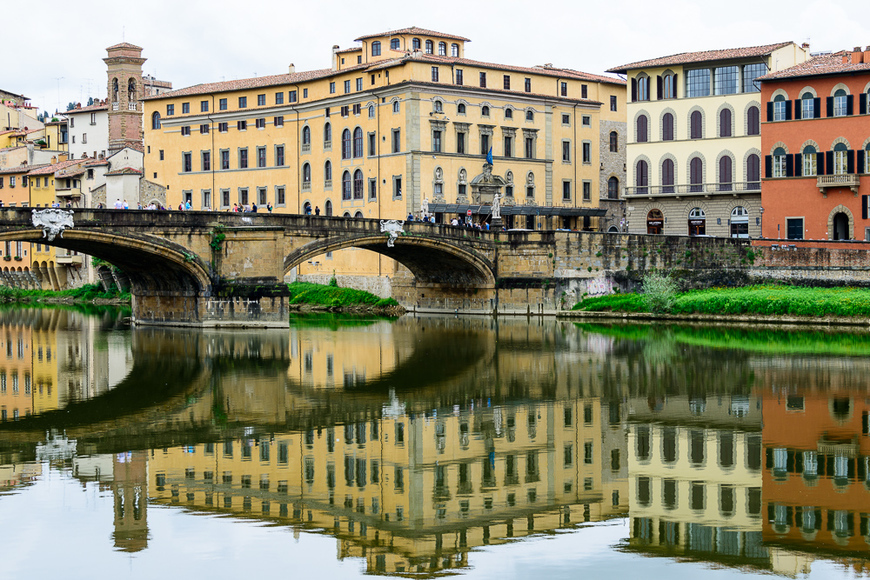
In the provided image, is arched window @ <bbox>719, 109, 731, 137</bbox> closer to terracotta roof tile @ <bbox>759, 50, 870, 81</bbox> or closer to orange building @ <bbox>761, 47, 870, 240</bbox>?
orange building @ <bbox>761, 47, 870, 240</bbox>

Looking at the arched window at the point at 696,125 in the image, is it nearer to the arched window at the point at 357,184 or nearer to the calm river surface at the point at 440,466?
the arched window at the point at 357,184

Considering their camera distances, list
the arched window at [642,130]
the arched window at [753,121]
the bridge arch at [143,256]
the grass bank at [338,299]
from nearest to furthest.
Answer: the bridge arch at [143,256] < the arched window at [753,121] < the arched window at [642,130] < the grass bank at [338,299]

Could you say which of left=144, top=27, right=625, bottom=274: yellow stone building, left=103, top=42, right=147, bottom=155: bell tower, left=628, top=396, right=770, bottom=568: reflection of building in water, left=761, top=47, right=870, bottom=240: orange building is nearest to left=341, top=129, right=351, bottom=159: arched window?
left=144, top=27, right=625, bottom=274: yellow stone building

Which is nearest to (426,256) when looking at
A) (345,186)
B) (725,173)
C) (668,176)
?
(345,186)

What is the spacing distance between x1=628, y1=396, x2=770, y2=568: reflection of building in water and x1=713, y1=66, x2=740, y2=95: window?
4293 cm

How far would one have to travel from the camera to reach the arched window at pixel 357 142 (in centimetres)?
7838

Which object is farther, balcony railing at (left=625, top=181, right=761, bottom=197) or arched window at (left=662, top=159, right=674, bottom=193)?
arched window at (left=662, top=159, right=674, bottom=193)

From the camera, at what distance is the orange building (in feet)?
205

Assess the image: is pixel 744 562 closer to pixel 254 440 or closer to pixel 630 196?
pixel 254 440

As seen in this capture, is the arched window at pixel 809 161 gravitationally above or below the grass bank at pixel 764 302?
above

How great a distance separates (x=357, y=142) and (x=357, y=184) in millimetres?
2743

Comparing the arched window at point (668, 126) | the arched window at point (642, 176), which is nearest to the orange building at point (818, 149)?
the arched window at point (668, 126)

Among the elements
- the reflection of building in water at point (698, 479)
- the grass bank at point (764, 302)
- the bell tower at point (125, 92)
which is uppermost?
the bell tower at point (125, 92)

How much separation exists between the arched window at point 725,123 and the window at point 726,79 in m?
1.09
